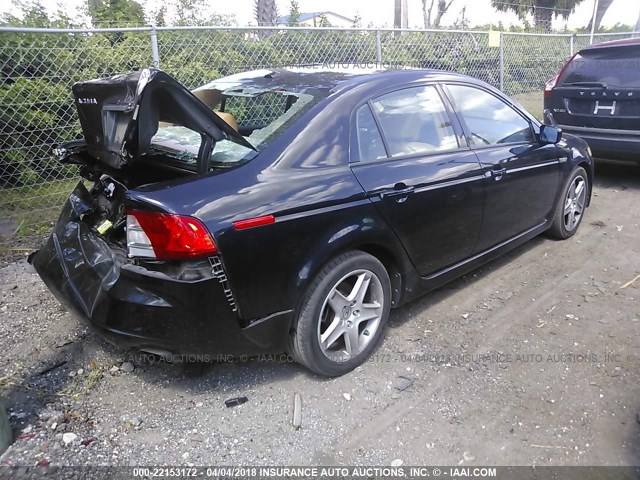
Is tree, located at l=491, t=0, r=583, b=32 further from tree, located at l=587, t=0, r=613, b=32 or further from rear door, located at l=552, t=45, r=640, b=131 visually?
rear door, located at l=552, t=45, r=640, b=131

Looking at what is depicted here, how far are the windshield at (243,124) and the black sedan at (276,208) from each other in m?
0.01

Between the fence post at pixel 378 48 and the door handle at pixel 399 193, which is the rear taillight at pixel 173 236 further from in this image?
the fence post at pixel 378 48

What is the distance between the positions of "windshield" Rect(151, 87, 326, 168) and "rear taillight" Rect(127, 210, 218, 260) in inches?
19.2

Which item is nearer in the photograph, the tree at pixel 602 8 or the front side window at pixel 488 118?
the front side window at pixel 488 118

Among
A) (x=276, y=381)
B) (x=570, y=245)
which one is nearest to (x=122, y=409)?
(x=276, y=381)

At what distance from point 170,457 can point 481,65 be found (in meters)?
9.61

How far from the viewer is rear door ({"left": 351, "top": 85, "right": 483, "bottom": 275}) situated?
294cm

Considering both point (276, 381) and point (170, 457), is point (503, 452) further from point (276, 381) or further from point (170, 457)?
point (170, 457)

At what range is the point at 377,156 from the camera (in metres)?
2.99

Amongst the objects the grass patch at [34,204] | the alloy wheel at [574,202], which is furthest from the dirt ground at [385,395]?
the grass patch at [34,204]

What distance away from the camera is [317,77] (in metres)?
3.25

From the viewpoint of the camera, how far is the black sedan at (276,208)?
7.80ft

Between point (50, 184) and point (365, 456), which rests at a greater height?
point (50, 184)

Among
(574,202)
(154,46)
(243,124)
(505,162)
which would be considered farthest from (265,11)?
(505,162)
